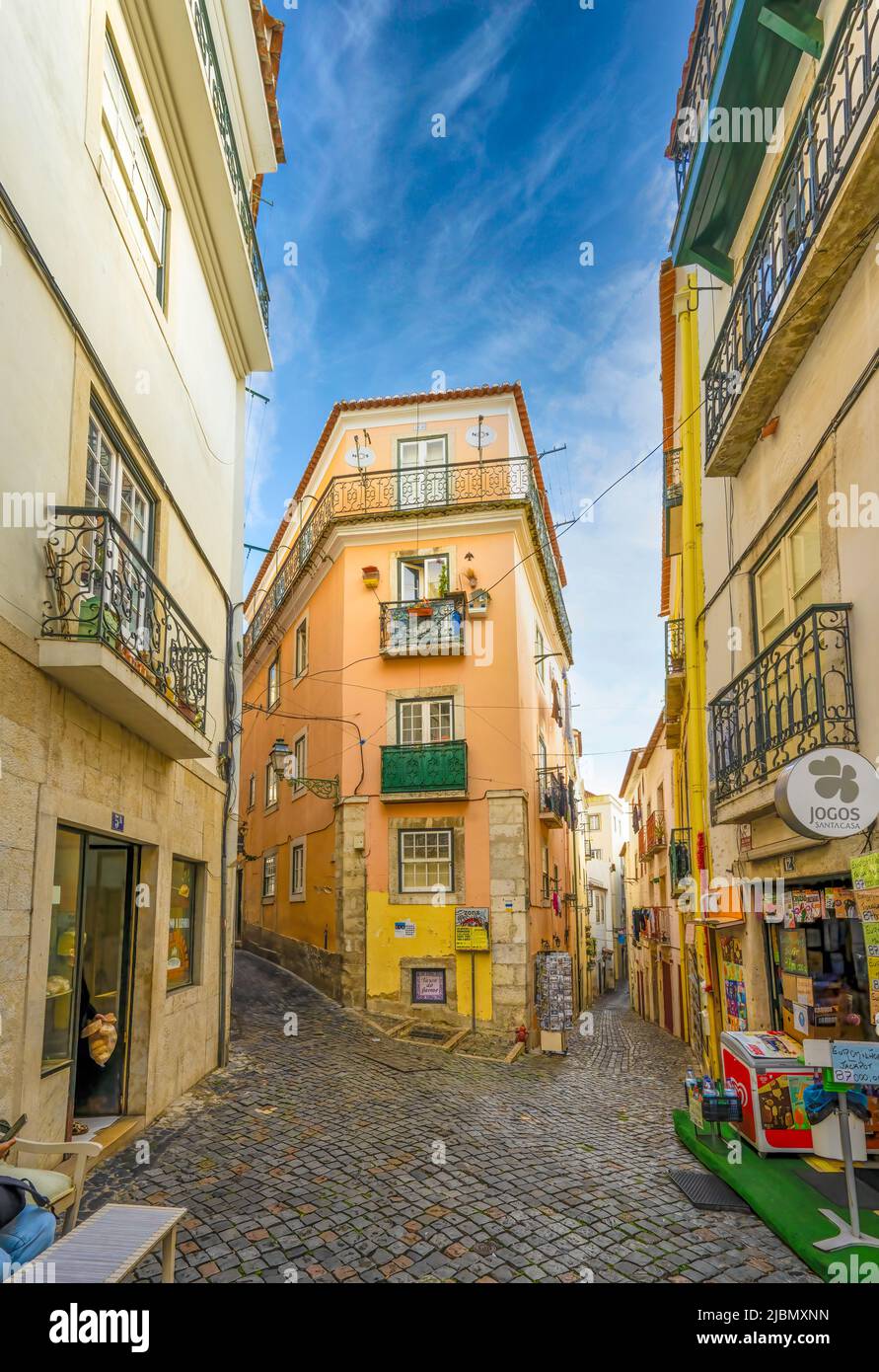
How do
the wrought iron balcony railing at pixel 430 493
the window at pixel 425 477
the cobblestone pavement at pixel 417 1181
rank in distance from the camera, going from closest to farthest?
the cobblestone pavement at pixel 417 1181, the wrought iron balcony railing at pixel 430 493, the window at pixel 425 477

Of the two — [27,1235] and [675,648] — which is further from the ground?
[675,648]

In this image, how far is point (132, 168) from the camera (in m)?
8.09

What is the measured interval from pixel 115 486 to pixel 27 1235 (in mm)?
5569

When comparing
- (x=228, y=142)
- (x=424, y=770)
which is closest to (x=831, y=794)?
(x=228, y=142)

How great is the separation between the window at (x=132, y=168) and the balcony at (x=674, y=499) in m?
8.83

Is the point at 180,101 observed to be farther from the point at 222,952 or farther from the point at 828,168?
the point at 222,952

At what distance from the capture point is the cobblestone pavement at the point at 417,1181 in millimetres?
5086

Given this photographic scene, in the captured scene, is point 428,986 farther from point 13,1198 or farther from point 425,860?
point 13,1198

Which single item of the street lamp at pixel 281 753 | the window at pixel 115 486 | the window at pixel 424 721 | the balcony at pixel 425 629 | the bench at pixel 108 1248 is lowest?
the bench at pixel 108 1248

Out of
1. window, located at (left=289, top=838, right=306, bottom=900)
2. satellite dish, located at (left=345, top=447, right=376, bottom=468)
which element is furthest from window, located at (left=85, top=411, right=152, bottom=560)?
window, located at (left=289, top=838, right=306, bottom=900)

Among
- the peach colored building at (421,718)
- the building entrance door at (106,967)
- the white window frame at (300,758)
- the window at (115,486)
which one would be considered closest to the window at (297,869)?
the peach colored building at (421,718)

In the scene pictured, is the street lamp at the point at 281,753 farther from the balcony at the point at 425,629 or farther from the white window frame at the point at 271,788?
the white window frame at the point at 271,788

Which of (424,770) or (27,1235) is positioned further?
(424,770)

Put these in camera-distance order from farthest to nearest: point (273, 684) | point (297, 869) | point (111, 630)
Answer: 1. point (273, 684)
2. point (297, 869)
3. point (111, 630)
